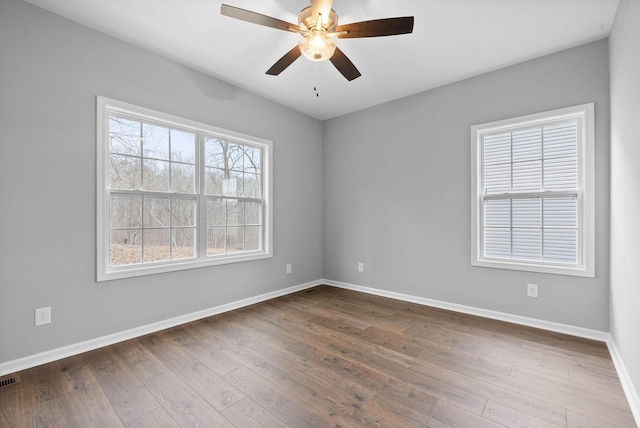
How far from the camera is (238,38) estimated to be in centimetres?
262

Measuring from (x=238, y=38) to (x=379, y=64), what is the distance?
4.73 ft

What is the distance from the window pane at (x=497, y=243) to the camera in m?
3.16

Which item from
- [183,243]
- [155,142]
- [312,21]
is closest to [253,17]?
[312,21]

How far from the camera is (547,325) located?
287 centimetres

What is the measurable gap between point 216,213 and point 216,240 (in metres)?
0.33

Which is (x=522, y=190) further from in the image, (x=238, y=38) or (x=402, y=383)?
(x=238, y=38)

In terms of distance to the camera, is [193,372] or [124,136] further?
[124,136]

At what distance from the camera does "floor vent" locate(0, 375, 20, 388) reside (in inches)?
77.4

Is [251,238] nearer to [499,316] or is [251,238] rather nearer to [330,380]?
[330,380]

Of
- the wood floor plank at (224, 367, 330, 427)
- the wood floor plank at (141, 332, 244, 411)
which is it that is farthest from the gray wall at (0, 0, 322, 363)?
the wood floor plank at (224, 367, 330, 427)

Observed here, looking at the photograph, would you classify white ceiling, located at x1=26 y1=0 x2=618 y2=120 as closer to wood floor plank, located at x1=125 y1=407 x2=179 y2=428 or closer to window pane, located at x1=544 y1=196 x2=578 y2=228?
window pane, located at x1=544 y1=196 x2=578 y2=228

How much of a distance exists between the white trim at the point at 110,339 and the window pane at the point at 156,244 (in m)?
0.65

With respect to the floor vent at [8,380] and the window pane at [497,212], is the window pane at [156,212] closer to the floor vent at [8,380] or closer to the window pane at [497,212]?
the floor vent at [8,380]

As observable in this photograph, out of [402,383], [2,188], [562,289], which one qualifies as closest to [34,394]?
[2,188]
